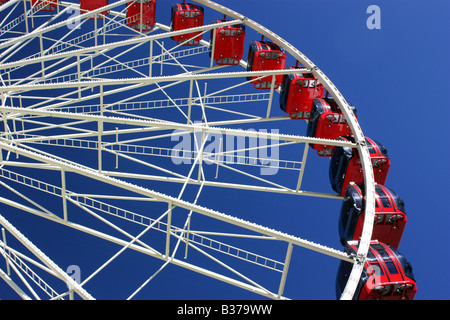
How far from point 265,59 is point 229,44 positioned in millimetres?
1870

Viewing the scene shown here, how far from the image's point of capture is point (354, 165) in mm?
18312

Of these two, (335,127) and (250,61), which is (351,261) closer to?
(335,127)

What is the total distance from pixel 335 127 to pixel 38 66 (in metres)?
19.0

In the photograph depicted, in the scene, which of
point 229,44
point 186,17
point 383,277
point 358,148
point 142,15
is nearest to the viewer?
point 383,277

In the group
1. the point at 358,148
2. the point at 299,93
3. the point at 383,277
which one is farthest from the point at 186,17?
the point at 383,277

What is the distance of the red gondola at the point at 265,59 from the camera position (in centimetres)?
2297

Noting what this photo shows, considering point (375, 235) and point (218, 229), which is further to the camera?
point (218, 229)

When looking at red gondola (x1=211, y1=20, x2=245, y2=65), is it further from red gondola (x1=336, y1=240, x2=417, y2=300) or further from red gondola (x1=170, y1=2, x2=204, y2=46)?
red gondola (x1=336, y1=240, x2=417, y2=300)

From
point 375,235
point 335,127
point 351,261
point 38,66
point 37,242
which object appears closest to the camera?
point 351,261

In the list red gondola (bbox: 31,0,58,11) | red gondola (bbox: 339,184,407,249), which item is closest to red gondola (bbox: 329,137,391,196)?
red gondola (bbox: 339,184,407,249)

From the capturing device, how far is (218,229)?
29.9 m

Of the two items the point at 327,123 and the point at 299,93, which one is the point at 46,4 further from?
the point at 327,123

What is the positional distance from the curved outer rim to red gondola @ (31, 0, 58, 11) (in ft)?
22.9
